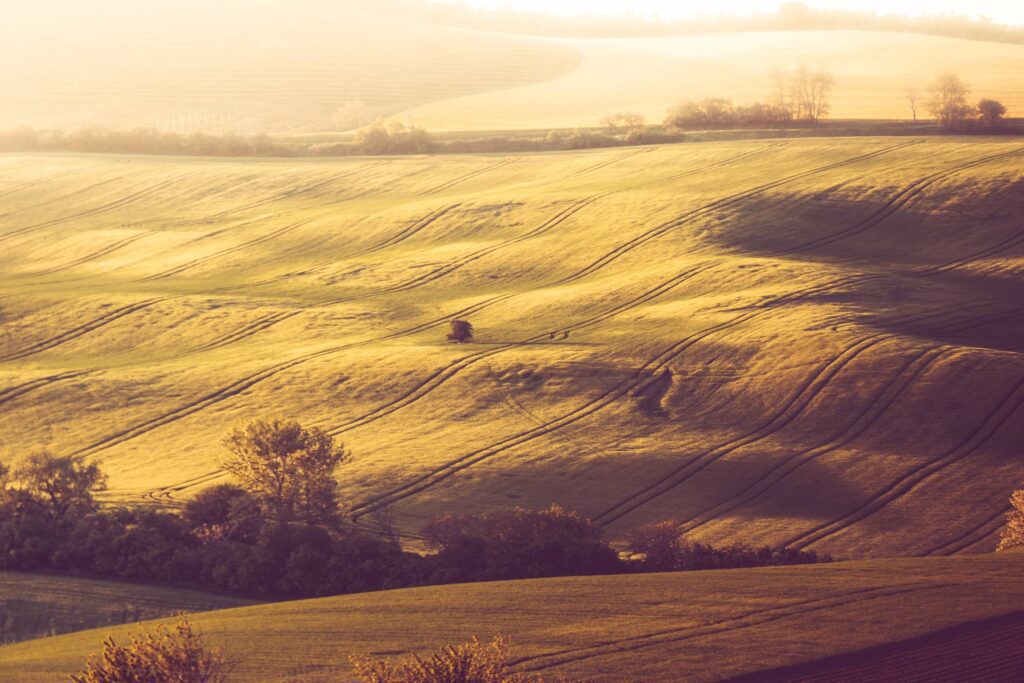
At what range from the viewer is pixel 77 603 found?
30.8m

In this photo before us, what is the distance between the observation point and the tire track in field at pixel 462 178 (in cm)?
8206

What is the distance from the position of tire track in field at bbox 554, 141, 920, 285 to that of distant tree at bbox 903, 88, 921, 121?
41.5ft

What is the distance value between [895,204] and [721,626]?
4853 centimetres

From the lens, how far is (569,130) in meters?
98.0

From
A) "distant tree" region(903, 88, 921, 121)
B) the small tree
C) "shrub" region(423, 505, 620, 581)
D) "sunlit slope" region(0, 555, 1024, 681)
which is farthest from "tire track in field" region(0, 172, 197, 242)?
the small tree

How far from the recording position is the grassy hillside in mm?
29531

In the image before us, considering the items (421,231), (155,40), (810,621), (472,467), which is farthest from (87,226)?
(155,40)

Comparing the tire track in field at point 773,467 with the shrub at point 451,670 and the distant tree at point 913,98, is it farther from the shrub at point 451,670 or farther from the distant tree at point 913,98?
the distant tree at point 913,98

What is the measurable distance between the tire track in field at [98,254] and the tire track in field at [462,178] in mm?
18658

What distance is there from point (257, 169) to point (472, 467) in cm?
5717

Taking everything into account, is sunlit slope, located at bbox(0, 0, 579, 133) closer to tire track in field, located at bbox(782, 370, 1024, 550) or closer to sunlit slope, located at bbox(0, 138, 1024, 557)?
sunlit slope, located at bbox(0, 138, 1024, 557)

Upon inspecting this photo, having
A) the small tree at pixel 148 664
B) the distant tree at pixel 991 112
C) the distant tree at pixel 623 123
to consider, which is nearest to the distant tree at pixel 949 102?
the distant tree at pixel 991 112

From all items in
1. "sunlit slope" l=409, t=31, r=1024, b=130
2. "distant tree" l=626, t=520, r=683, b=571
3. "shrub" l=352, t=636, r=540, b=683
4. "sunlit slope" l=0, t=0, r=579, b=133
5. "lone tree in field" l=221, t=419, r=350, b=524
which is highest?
"sunlit slope" l=0, t=0, r=579, b=133

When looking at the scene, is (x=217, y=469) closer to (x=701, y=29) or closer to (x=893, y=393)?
(x=893, y=393)
